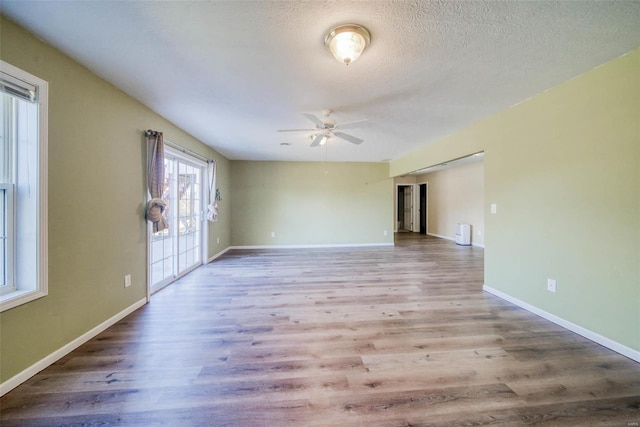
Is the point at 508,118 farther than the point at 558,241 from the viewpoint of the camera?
Yes

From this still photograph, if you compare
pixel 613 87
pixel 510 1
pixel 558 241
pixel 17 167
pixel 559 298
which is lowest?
pixel 559 298

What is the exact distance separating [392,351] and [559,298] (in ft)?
6.16

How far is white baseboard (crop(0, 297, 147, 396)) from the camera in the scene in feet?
5.17

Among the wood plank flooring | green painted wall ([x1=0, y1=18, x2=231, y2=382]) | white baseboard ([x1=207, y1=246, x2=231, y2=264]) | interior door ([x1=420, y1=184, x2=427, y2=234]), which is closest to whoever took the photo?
the wood plank flooring

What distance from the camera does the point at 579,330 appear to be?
2.26 m

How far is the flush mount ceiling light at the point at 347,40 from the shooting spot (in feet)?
5.26

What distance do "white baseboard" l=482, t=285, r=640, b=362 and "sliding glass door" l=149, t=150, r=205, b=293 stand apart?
4547 mm

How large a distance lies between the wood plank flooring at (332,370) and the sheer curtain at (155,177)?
3.47 feet

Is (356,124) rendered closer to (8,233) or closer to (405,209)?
(8,233)

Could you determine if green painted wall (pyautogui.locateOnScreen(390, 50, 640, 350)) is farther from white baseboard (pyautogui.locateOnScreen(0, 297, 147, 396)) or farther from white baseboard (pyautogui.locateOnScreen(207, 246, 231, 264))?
white baseboard (pyautogui.locateOnScreen(207, 246, 231, 264))

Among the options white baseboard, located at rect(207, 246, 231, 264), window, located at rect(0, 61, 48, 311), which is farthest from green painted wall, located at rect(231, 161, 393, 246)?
window, located at rect(0, 61, 48, 311)

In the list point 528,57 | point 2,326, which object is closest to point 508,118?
point 528,57

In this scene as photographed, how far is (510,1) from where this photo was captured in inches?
55.6

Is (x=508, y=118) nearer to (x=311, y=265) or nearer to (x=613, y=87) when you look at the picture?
(x=613, y=87)
